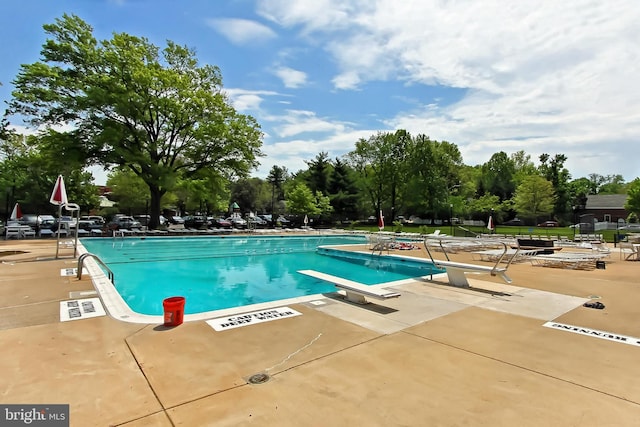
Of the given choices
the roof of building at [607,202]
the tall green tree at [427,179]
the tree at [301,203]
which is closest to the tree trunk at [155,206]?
the tree at [301,203]

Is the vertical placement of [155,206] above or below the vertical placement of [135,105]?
below

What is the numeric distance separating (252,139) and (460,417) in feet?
90.0

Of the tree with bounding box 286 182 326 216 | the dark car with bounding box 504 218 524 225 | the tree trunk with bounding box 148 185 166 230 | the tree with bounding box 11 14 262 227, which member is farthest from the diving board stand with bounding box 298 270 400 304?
the dark car with bounding box 504 218 524 225

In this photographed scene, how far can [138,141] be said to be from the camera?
80.8 ft

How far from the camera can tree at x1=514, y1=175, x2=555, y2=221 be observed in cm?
4053

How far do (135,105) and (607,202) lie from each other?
204 feet

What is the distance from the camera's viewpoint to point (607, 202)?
50875 mm

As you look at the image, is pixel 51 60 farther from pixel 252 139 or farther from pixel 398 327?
pixel 398 327

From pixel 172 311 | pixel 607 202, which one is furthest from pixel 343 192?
pixel 607 202

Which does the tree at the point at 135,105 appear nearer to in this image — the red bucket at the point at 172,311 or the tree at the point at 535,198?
the red bucket at the point at 172,311

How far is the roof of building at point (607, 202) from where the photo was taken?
1947 inches

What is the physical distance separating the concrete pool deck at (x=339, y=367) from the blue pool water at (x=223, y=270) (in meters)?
3.53

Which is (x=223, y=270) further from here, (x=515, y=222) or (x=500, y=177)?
(x=500, y=177)

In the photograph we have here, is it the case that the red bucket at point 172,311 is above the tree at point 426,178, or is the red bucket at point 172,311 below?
below
